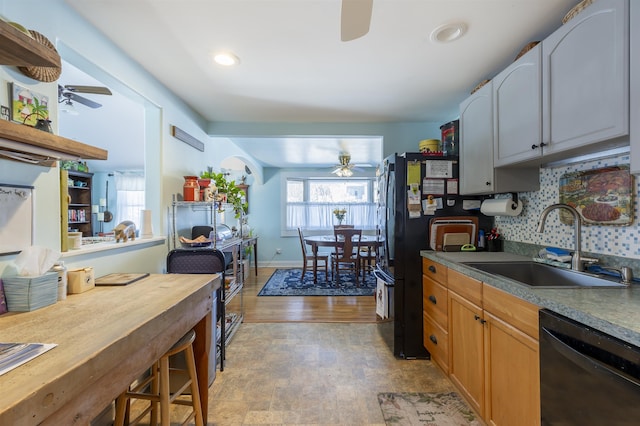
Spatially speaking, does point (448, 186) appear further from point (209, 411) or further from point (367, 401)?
point (209, 411)

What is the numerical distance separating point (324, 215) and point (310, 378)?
4181 mm

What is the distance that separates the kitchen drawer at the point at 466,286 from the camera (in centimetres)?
147

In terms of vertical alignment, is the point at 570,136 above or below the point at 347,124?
below

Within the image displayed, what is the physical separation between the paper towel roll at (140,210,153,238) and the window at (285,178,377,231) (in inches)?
152

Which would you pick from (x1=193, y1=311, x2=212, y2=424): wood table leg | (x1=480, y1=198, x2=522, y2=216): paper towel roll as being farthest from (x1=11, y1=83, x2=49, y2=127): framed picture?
(x1=480, y1=198, x2=522, y2=216): paper towel roll

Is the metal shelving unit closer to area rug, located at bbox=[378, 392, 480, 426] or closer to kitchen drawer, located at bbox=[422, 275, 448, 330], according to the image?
area rug, located at bbox=[378, 392, 480, 426]

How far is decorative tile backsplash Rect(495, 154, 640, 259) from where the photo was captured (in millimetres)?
1299

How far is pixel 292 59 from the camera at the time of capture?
183 centimetres

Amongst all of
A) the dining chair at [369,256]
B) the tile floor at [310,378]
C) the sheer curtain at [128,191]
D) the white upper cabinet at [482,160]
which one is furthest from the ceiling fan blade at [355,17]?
the sheer curtain at [128,191]

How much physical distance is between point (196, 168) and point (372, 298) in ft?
9.10

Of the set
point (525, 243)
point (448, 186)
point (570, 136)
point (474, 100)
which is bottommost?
point (525, 243)

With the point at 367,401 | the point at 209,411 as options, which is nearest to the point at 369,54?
the point at 367,401

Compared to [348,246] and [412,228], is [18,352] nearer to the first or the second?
[412,228]

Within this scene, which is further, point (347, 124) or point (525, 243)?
point (347, 124)
